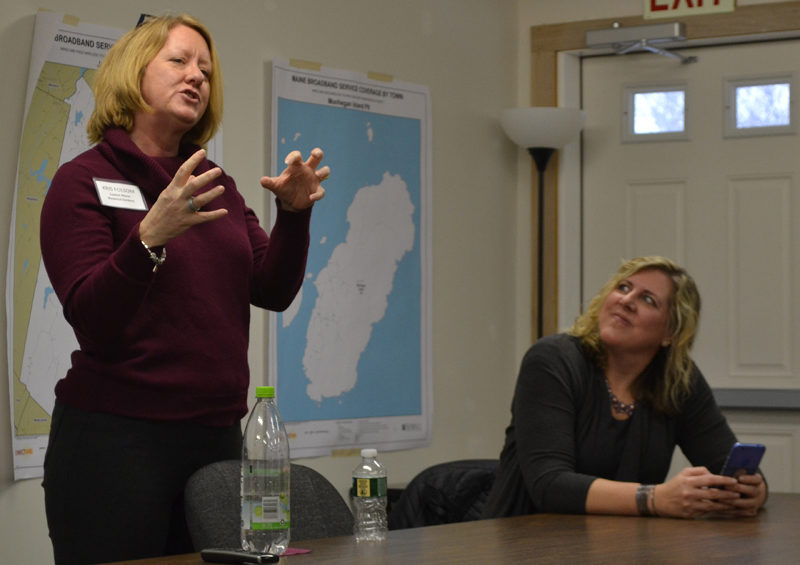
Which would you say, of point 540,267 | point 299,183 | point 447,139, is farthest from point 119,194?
point 540,267

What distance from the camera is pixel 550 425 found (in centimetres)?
255

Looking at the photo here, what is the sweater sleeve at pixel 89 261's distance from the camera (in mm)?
1801

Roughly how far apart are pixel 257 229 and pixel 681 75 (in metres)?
2.83

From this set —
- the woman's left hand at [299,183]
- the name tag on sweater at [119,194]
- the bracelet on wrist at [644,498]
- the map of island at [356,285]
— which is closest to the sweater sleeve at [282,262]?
the woman's left hand at [299,183]

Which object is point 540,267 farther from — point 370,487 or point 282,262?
point 370,487

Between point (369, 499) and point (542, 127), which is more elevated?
point (542, 127)

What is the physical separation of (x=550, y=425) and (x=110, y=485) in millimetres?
1051

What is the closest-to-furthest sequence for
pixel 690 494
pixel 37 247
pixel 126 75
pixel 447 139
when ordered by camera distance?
pixel 126 75, pixel 690 494, pixel 37 247, pixel 447 139

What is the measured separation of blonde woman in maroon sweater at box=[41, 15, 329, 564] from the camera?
185cm

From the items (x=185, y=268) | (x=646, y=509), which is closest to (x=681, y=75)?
(x=646, y=509)

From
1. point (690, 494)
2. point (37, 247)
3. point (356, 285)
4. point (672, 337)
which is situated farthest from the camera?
point (356, 285)

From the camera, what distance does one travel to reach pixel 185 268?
201 centimetres

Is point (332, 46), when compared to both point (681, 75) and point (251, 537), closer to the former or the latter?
point (681, 75)

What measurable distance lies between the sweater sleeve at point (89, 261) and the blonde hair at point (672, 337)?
1240 mm
